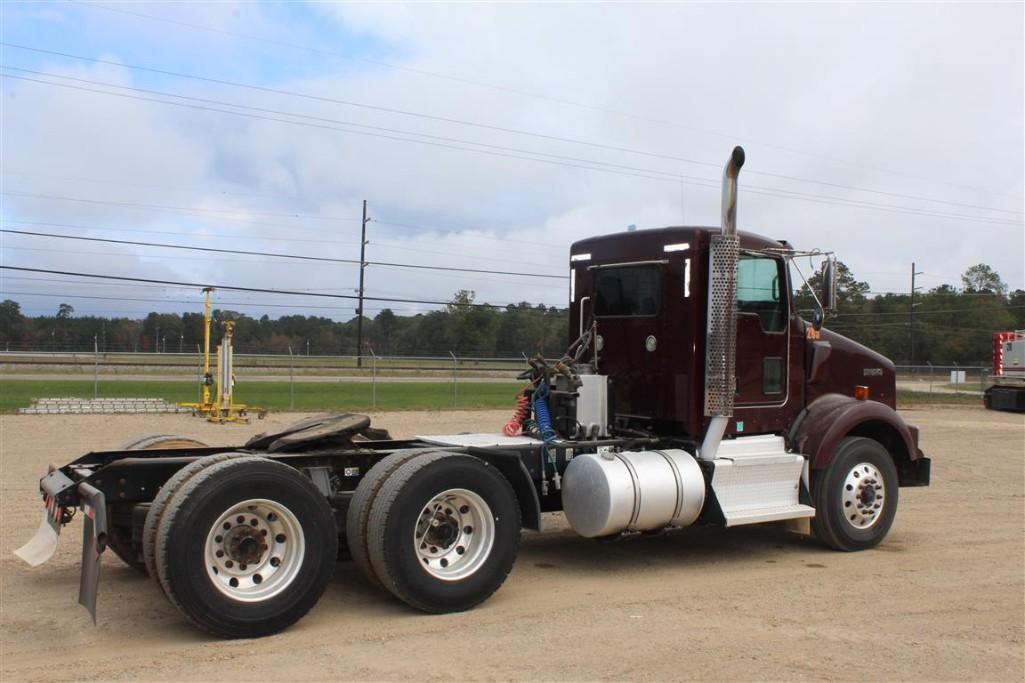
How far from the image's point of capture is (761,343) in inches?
326

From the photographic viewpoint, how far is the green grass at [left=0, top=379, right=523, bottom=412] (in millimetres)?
27612

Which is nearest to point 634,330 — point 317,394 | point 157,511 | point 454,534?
point 454,534

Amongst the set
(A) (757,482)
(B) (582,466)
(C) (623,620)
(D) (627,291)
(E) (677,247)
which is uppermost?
(E) (677,247)

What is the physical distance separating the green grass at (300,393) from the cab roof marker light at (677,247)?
61.0 feet

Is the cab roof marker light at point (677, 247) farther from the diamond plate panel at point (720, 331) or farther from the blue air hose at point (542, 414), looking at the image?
the blue air hose at point (542, 414)

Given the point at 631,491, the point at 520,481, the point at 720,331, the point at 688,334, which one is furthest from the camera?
the point at 688,334

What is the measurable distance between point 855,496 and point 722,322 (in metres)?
2.18

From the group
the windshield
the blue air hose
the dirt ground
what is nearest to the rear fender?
the dirt ground

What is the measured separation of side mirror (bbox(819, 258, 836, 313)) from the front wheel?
128 cm

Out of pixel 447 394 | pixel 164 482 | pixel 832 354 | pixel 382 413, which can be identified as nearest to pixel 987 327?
pixel 447 394

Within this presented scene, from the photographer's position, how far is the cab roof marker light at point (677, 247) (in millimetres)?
7879

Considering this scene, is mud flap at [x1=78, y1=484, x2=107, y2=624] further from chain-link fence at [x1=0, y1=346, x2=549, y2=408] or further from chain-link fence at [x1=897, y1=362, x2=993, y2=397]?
chain-link fence at [x1=897, y1=362, x2=993, y2=397]

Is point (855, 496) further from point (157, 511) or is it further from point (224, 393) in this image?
point (224, 393)

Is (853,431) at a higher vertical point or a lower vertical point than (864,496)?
higher
